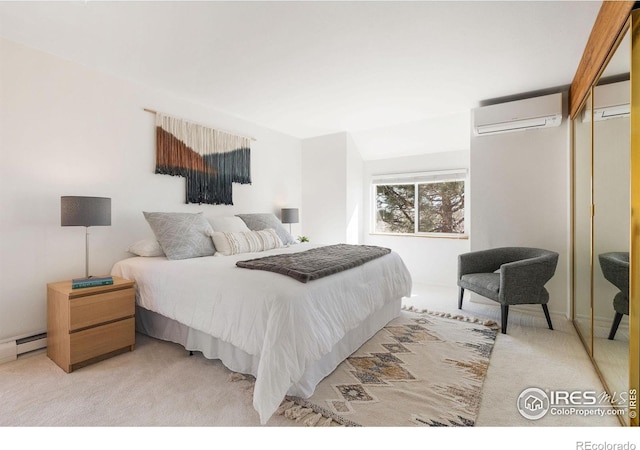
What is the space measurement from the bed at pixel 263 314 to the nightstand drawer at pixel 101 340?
0.23m

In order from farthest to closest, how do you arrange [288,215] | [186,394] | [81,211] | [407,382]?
[288,215] → [81,211] → [407,382] → [186,394]

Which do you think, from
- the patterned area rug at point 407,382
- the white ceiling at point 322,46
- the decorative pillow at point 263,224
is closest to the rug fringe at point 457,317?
the patterned area rug at point 407,382

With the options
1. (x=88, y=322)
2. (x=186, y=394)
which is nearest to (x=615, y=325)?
(x=186, y=394)

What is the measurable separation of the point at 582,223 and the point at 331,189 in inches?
126

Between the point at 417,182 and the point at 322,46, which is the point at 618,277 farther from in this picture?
the point at 417,182

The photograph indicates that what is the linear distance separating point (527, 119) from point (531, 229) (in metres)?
1.18

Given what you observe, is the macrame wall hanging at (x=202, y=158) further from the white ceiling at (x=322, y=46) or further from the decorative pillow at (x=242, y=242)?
the decorative pillow at (x=242, y=242)

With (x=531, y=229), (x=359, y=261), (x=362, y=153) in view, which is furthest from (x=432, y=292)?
(x=362, y=153)

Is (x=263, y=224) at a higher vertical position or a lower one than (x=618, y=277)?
higher

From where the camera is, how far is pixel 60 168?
252 centimetres

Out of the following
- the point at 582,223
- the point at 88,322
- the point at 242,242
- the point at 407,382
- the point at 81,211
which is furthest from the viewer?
the point at 242,242

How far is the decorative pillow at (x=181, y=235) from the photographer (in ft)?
8.82

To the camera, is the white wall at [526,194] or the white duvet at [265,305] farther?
the white wall at [526,194]

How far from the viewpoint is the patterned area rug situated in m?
1.59
